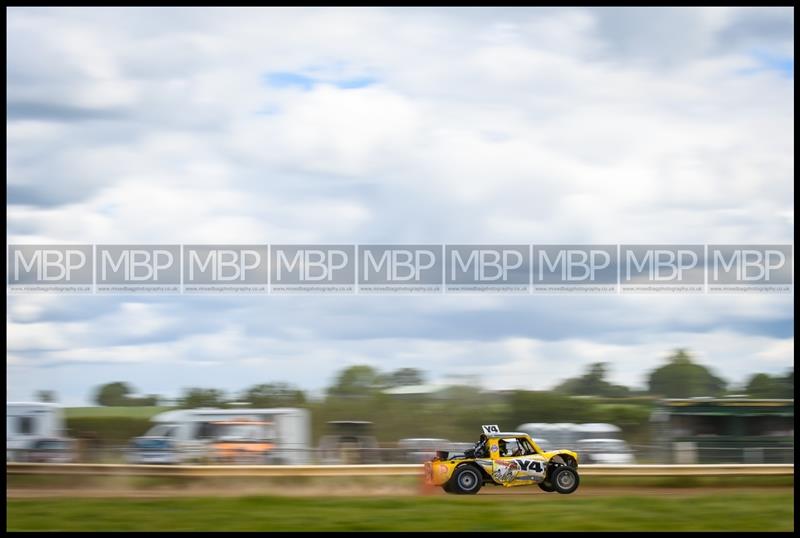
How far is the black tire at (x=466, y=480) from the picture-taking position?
611 inches

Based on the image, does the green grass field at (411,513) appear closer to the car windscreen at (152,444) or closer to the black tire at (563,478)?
the black tire at (563,478)

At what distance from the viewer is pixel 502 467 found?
15680 mm

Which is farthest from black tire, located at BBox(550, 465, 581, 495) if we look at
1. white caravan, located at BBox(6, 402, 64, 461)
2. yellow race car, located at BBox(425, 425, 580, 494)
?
white caravan, located at BBox(6, 402, 64, 461)

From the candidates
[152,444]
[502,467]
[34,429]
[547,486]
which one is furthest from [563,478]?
[34,429]

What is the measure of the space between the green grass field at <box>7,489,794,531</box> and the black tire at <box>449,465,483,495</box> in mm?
233

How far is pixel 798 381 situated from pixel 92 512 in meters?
10.9

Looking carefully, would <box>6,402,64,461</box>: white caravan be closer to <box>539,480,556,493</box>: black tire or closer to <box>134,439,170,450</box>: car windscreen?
<box>134,439,170,450</box>: car windscreen

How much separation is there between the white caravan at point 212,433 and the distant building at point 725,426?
24.7 ft

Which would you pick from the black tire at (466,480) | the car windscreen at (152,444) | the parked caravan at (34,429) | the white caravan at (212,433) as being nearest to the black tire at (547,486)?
the black tire at (466,480)

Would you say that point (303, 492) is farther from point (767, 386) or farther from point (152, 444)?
point (767, 386)

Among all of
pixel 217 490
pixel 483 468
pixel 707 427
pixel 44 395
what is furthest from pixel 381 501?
pixel 44 395

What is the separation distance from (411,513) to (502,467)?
190 cm

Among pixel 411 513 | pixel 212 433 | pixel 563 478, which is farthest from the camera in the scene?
pixel 212 433

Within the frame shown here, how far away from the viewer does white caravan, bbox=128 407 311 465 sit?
19.9m
